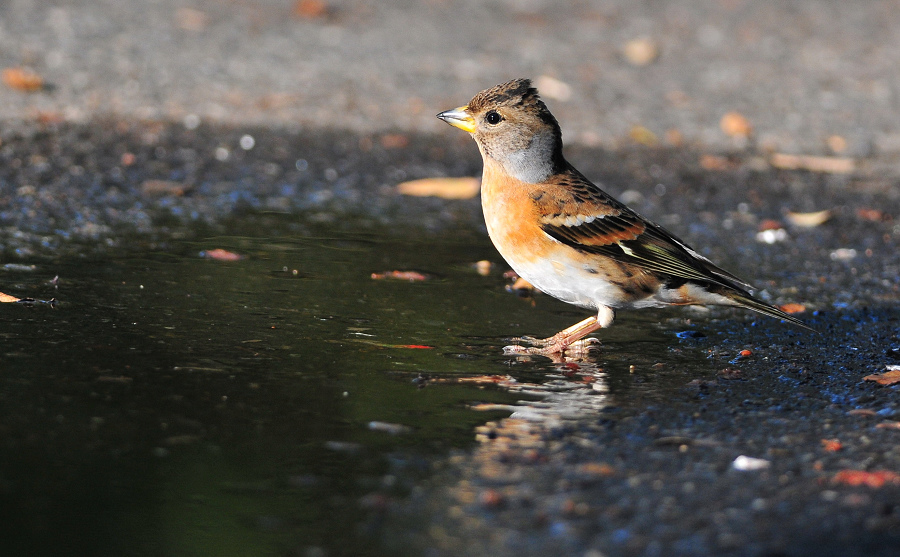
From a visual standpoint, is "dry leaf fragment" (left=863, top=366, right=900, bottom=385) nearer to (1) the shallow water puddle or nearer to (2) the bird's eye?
(1) the shallow water puddle

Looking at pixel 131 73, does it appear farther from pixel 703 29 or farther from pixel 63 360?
pixel 703 29

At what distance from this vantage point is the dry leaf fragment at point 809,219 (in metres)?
7.24

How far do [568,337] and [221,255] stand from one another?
2.12m

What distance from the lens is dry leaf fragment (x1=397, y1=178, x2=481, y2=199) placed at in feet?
24.9

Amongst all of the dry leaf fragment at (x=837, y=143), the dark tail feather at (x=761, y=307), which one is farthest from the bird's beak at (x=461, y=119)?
the dry leaf fragment at (x=837, y=143)

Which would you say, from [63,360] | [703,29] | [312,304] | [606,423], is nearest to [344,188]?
[312,304]

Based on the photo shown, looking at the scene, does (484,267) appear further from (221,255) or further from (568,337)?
(221,255)

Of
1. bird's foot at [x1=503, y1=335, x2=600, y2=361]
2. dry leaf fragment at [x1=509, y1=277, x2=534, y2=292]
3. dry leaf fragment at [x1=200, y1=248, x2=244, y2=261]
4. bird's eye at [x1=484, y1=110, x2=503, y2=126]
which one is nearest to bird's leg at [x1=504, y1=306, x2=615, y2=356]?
bird's foot at [x1=503, y1=335, x2=600, y2=361]

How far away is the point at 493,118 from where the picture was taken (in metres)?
5.61

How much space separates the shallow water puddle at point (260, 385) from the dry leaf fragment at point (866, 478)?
96 cm

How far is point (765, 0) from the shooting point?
43.1ft

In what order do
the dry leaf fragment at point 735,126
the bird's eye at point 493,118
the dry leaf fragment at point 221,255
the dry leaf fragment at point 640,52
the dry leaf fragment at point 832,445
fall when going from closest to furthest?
the dry leaf fragment at point 832,445 < the bird's eye at point 493,118 < the dry leaf fragment at point 221,255 < the dry leaf fragment at point 735,126 < the dry leaf fragment at point 640,52

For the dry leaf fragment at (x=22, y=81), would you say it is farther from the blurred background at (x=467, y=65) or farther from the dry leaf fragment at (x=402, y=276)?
the dry leaf fragment at (x=402, y=276)

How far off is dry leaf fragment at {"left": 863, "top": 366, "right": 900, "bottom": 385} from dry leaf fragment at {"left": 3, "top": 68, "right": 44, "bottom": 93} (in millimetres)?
6772
